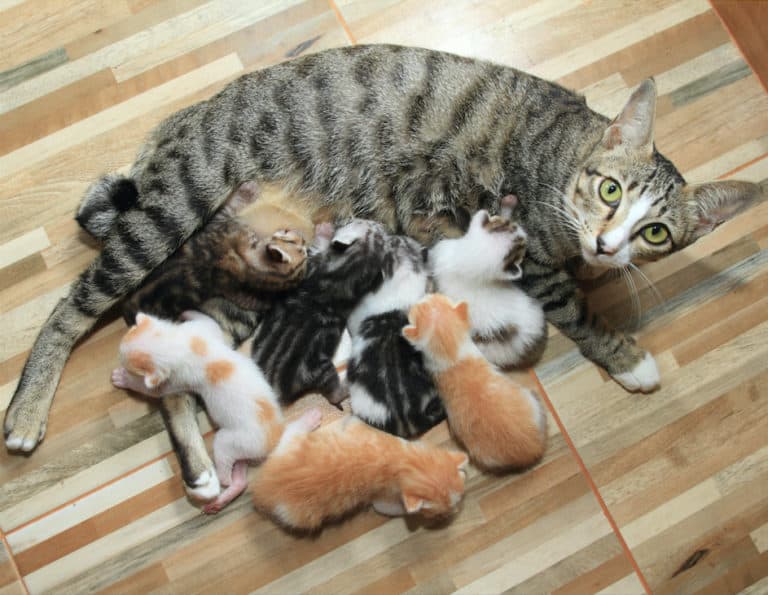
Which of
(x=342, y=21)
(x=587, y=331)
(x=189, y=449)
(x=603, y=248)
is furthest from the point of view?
(x=342, y=21)

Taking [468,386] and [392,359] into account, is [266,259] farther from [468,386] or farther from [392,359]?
[468,386]

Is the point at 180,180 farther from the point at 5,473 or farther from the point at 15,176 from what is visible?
the point at 5,473

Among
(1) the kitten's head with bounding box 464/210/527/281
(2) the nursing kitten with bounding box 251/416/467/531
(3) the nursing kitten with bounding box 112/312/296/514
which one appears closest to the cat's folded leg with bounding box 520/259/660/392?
(1) the kitten's head with bounding box 464/210/527/281

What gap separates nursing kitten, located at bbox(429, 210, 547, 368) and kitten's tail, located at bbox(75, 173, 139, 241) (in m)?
0.85

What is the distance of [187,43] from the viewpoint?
1905mm

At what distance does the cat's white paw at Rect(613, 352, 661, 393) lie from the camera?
5.85 ft

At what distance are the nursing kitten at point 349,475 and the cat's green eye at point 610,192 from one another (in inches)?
29.4

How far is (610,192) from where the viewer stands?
1.50 m

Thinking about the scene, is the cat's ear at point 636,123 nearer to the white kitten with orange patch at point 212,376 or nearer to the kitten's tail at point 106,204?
the white kitten with orange patch at point 212,376

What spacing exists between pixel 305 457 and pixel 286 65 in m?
1.05

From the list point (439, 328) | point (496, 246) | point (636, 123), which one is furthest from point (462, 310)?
point (636, 123)

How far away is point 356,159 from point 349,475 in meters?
0.83

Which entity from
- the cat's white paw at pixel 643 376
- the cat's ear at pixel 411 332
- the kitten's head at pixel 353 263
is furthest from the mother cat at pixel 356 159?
the cat's ear at pixel 411 332

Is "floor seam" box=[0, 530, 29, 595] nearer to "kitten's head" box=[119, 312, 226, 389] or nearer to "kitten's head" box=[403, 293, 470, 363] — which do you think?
"kitten's head" box=[119, 312, 226, 389]
